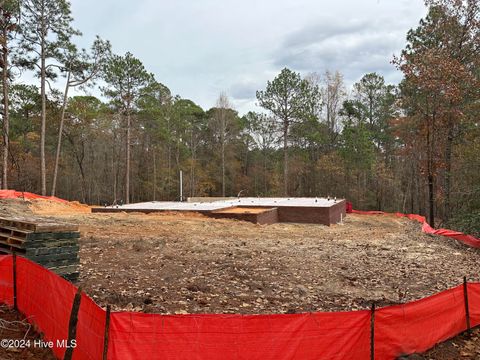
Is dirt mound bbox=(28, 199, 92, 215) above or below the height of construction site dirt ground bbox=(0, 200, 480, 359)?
above

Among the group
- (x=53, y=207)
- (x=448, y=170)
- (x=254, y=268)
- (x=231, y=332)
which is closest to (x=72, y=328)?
(x=231, y=332)

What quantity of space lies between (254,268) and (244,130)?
3622 cm

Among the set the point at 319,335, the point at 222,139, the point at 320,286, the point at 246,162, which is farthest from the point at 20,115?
the point at 319,335

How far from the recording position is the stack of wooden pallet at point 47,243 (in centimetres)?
559

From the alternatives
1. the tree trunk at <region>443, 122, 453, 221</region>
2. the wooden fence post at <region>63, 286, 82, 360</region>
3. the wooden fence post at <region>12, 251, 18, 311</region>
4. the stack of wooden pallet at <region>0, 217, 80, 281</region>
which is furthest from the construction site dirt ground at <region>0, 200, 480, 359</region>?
the tree trunk at <region>443, 122, 453, 221</region>

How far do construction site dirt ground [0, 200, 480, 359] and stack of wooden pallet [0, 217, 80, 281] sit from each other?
746 mm

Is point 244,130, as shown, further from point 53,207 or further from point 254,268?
point 254,268

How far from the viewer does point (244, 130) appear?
1721 inches

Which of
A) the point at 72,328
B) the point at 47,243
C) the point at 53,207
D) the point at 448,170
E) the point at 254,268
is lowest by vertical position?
the point at 254,268

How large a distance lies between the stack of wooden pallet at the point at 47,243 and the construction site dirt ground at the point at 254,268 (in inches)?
29.4

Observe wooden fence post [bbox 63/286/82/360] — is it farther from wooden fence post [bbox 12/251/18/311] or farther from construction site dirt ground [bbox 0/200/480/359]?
wooden fence post [bbox 12/251/18/311]

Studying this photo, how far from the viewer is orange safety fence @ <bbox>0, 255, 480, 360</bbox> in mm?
3352

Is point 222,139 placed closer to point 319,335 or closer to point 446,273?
point 446,273

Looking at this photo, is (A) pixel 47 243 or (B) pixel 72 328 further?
(A) pixel 47 243
